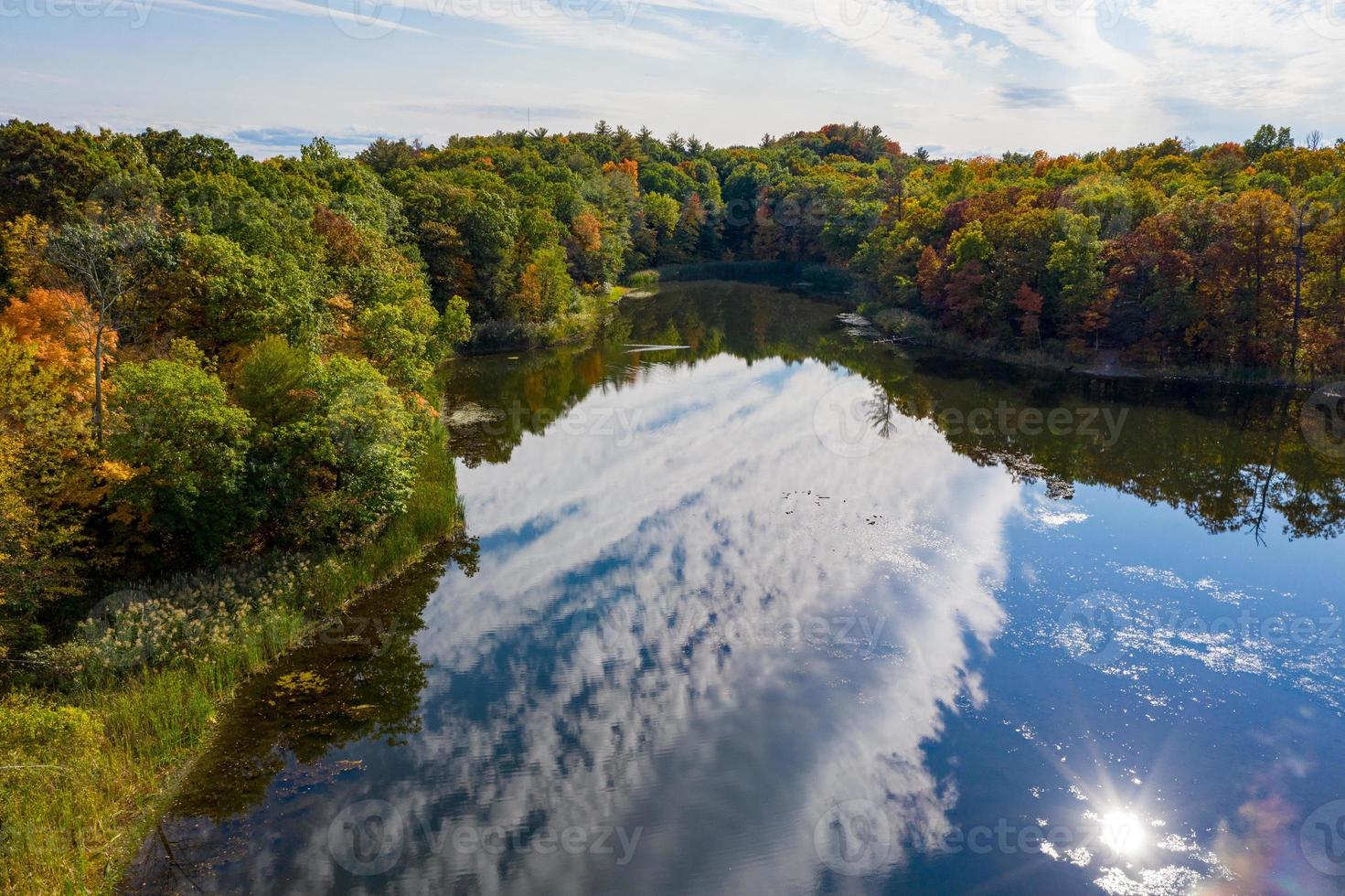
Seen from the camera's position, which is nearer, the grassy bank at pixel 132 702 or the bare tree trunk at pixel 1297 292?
the grassy bank at pixel 132 702

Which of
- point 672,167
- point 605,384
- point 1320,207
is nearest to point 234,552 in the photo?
point 605,384

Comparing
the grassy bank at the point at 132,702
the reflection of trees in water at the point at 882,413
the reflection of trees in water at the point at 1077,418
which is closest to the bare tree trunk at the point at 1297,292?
the reflection of trees in water at the point at 1077,418

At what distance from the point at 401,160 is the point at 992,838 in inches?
3076

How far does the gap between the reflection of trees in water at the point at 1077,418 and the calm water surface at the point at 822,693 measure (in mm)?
258

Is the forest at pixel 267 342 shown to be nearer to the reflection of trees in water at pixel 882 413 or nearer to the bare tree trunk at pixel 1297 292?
the bare tree trunk at pixel 1297 292

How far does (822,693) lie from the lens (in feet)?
51.9

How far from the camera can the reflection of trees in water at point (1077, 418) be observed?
25969mm

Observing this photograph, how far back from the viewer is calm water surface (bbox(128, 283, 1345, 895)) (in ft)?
39.0

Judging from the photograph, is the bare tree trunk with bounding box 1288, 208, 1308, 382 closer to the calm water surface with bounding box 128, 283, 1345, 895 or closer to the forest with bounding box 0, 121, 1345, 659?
the forest with bounding box 0, 121, 1345, 659

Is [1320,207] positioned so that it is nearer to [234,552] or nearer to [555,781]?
[555,781]

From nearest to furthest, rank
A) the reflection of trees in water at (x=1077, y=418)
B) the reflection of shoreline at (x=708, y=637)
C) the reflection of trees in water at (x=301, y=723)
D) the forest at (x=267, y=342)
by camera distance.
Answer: the reflection of trees in water at (x=301, y=723) → the reflection of shoreline at (x=708, y=637) → the forest at (x=267, y=342) → the reflection of trees in water at (x=1077, y=418)

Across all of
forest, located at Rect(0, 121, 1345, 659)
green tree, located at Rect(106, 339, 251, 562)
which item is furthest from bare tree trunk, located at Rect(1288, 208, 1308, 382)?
green tree, located at Rect(106, 339, 251, 562)

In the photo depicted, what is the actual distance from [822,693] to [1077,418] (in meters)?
24.5

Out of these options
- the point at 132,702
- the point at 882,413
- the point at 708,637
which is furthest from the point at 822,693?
the point at 882,413
